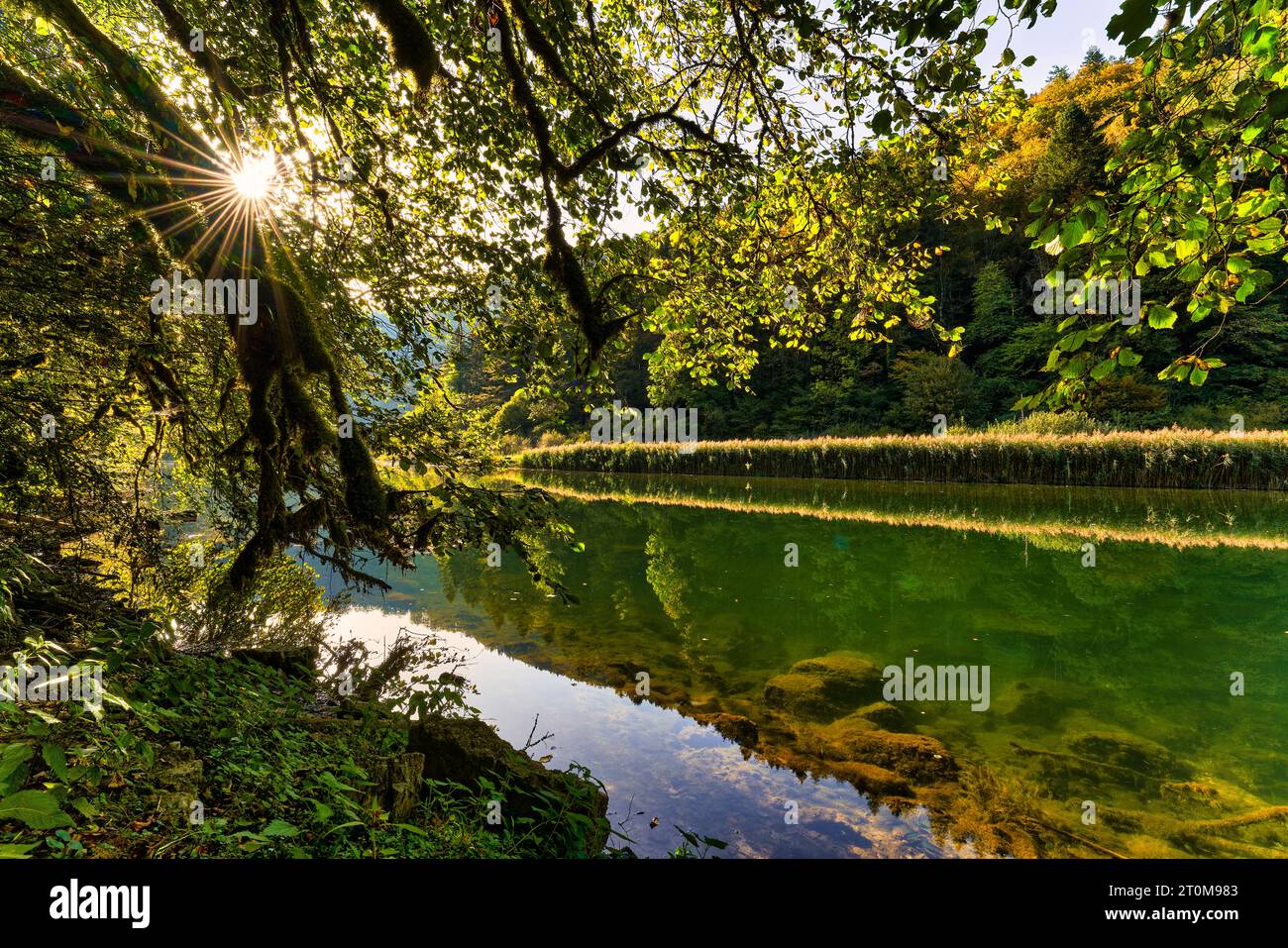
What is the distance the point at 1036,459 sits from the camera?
20000 mm

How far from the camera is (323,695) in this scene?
16.2 ft

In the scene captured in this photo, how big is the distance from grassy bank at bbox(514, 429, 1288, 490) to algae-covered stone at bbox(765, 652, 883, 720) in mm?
8674

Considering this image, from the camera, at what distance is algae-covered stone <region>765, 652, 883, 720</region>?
5.28m

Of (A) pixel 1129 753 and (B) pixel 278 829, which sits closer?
(B) pixel 278 829

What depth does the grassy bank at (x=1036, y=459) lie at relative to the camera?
1708 cm

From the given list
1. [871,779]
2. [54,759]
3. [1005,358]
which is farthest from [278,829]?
[1005,358]

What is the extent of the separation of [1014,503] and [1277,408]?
22.0 meters

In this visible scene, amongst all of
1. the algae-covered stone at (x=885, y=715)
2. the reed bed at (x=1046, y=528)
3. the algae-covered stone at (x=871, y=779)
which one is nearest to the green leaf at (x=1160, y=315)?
the algae-covered stone at (x=871, y=779)

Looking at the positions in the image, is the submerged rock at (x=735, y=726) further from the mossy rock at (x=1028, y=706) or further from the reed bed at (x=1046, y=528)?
the reed bed at (x=1046, y=528)

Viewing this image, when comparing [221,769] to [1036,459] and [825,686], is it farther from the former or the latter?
[1036,459]

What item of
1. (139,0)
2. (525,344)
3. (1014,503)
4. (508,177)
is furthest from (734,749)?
(1014,503)

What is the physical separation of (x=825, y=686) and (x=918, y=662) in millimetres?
→ 1362

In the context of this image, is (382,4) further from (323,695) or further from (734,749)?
(734,749)

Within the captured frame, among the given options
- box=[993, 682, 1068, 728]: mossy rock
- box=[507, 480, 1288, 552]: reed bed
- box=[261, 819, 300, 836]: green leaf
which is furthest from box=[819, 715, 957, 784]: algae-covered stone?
box=[507, 480, 1288, 552]: reed bed
